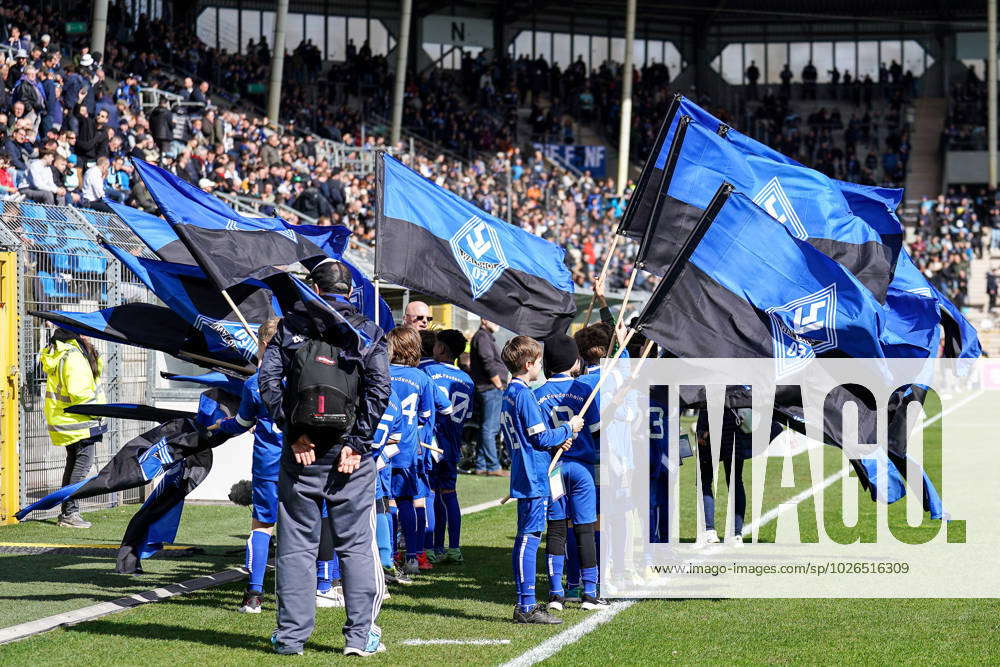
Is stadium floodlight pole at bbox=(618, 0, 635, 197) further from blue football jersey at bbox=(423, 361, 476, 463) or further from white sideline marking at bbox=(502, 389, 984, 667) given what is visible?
blue football jersey at bbox=(423, 361, 476, 463)

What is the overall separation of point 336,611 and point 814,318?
3.78 metres

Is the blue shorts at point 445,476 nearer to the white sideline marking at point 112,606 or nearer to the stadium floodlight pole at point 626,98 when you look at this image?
the white sideline marking at point 112,606

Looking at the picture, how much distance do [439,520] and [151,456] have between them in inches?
100

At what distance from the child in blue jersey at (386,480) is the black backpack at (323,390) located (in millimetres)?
1691

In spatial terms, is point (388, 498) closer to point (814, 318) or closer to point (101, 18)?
point (814, 318)

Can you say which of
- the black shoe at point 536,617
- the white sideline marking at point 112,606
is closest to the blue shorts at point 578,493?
the black shoe at point 536,617

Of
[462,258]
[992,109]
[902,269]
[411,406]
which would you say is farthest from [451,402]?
[992,109]

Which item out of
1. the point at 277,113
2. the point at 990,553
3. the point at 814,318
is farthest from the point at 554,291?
the point at 277,113

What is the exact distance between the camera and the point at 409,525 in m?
10.2

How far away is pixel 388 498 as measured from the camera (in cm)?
988

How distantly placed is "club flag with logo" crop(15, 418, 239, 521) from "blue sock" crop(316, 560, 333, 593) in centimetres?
119

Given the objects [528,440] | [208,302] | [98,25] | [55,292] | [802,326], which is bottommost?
[528,440]

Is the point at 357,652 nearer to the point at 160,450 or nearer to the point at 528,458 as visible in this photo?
the point at 528,458

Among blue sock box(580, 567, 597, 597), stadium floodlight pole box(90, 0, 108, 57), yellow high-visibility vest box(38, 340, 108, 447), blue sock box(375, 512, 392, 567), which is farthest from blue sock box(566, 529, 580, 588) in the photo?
stadium floodlight pole box(90, 0, 108, 57)
